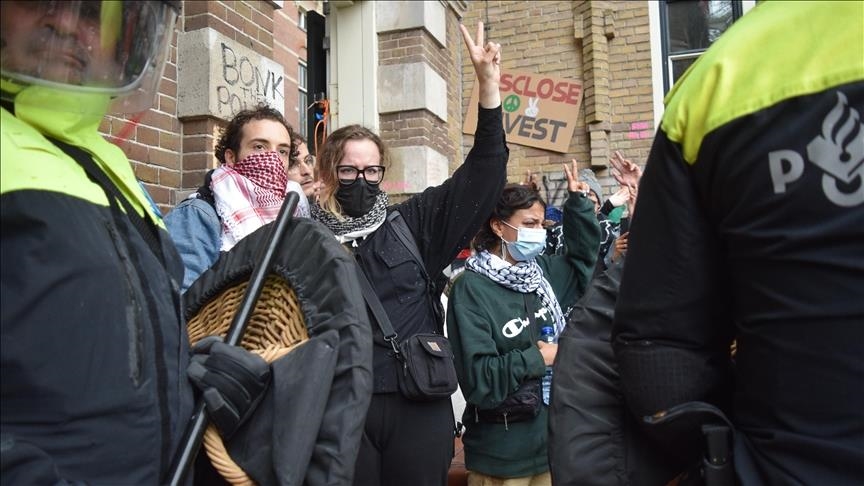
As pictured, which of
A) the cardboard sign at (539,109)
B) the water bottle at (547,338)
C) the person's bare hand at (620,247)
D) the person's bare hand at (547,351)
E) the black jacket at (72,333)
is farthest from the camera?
the cardboard sign at (539,109)

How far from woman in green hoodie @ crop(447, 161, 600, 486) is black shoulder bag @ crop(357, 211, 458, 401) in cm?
46

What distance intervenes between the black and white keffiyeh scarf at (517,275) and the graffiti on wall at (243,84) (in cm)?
186

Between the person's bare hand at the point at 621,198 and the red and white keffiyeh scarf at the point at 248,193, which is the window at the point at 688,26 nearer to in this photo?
the person's bare hand at the point at 621,198

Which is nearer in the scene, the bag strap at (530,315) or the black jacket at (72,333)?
the black jacket at (72,333)

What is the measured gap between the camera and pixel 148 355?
1.07 metres

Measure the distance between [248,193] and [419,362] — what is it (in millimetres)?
871

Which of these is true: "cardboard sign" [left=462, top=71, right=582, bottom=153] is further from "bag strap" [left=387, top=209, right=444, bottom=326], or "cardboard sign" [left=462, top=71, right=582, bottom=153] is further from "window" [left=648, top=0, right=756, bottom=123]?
"bag strap" [left=387, top=209, right=444, bottom=326]

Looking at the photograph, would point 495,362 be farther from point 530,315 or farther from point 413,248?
point 413,248

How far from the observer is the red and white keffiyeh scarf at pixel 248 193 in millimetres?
2277

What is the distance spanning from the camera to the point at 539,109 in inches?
316

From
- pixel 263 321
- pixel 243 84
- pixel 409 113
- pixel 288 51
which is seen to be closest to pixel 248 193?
pixel 263 321

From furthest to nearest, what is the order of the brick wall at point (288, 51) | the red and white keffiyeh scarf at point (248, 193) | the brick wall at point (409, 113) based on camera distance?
the brick wall at point (409, 113) → the brick wall at point (288, 51) → the red and white keffiyeh scarf at point (248, 193)

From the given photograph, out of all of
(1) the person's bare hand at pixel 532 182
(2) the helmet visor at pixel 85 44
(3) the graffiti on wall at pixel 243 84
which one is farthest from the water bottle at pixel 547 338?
(3) the graffiti on wall at pixel 243 84

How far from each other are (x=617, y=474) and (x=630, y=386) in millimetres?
186
